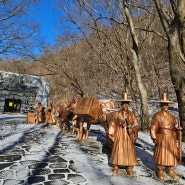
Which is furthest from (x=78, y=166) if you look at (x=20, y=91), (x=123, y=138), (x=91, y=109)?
(x=20, y=91)

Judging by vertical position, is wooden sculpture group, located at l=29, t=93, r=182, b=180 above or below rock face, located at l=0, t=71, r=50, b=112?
below

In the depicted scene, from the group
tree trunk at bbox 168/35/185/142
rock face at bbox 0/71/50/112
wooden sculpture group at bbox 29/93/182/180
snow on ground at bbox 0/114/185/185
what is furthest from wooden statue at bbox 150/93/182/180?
rock face at bbox 0/71/50/112

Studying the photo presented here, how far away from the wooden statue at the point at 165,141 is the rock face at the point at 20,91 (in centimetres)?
2247

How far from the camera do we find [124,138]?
496 cm

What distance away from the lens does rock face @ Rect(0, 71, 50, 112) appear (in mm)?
24891

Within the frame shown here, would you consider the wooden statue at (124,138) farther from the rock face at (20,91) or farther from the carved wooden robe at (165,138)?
the rock face at (20,91)

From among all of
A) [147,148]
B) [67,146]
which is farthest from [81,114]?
[147,148]

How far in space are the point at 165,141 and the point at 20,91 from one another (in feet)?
76.1

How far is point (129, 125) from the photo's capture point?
5051 mm

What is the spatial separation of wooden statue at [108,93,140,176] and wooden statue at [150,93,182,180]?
0.44 meters

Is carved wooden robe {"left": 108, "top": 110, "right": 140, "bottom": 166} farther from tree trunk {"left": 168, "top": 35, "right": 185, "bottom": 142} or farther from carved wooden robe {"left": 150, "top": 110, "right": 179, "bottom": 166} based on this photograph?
tree trunk {"left": 168, "top": 35, "right": 185, "bottom": 142}

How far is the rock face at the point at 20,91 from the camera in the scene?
2489cm

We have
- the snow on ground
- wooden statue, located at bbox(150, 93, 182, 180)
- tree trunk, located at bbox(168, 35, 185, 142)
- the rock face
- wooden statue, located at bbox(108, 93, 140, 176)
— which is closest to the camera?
the snow on ground

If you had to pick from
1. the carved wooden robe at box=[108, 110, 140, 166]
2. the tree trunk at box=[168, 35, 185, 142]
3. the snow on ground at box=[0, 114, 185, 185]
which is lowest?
the snow on ground at box=[0, 114, 185, 185]
